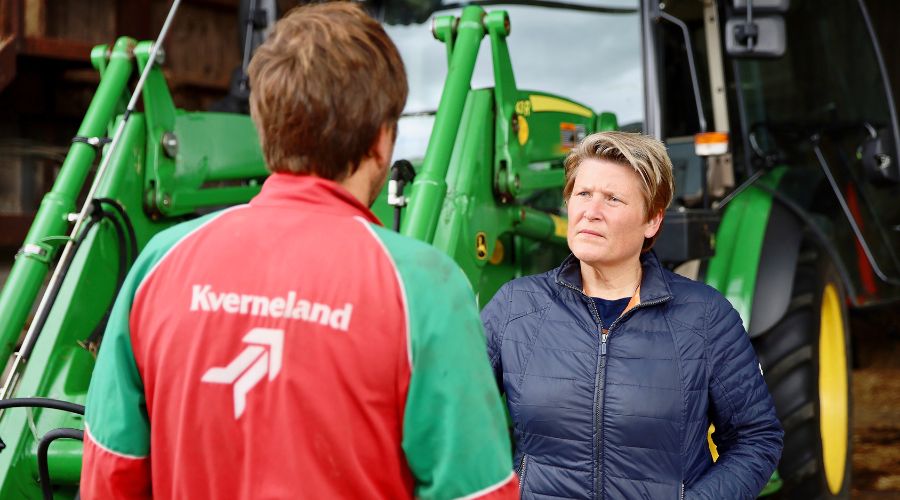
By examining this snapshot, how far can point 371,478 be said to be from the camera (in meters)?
1.27

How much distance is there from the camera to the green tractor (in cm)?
307

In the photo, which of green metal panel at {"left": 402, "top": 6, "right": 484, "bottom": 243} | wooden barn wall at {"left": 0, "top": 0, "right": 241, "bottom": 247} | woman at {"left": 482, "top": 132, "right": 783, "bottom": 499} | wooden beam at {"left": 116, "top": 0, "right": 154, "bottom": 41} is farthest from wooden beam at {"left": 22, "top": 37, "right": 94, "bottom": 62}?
woman at {"left": 482, "top": 132, "right": 783, "bottom": 499}

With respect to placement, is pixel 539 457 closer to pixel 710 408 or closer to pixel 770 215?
pixel 710 408

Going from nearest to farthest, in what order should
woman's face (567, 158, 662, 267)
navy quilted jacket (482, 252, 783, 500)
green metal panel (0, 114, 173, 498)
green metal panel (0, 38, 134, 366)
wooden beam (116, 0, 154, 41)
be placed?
navy quilted jacket (482, 252, 783, 500)
woman's face (567, 158, 662, 267)
green metal panel (0, 114, 173, 498)
green metal panel (0, 38, 134, 366)
wooden beam (116, 0, 154, 41)

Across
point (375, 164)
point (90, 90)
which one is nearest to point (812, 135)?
point (375, 164)

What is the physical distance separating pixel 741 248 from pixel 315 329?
2857 millimetres

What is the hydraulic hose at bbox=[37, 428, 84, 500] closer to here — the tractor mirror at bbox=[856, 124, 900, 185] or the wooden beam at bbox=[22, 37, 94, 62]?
the tractor mirror at bbox=[856, 124, 900, 185]

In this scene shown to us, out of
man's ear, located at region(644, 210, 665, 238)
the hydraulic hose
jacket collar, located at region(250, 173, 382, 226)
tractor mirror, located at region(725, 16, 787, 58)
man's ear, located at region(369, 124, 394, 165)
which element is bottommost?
the hydraulic hose

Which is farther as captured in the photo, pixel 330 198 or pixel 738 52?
pixel 738 52

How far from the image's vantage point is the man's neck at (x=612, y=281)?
2.21 metres

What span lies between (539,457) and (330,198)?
1.01 meters

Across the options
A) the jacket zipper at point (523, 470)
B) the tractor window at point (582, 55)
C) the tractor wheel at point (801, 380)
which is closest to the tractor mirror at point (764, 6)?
the tractor window at point (582, 55)

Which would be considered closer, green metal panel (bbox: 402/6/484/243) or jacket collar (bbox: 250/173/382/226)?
jacket collar (bbox: 250/173/382/226)

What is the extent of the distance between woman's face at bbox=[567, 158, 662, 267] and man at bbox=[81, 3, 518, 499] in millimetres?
918
